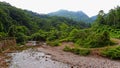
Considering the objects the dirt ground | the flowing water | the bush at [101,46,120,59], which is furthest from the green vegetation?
the flowing water

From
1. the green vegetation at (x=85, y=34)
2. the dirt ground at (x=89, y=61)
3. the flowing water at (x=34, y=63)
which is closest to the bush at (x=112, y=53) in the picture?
the green vegetation at (x=85, y=34)

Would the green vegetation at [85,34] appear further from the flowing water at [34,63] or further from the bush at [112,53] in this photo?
the flowing water at [34,63]

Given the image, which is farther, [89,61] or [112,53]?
[112,53]

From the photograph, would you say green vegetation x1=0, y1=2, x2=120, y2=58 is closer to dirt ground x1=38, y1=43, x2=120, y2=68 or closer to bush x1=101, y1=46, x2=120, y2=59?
bush x1=101, y1=46, x2=120, y2=59

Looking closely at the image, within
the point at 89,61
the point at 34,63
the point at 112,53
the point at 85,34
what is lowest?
the point at 89,61

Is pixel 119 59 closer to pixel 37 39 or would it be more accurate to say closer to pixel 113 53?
pixel 113 53

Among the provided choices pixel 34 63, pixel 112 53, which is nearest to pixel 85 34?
pixel 112 53

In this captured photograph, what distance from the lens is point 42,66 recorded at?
28812mm

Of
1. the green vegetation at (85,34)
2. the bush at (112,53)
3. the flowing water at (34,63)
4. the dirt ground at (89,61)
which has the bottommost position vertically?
the dirt ground at (89,61)

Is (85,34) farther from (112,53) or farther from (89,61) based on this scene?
(89,61)

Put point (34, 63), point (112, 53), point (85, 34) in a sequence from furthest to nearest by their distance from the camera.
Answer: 1. point (85, 34)
2. point (112, 53)
3. point (34, 63)

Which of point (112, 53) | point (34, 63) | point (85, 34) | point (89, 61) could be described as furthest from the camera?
point (85, 34)

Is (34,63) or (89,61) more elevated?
(34,63)

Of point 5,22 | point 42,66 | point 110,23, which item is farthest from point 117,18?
point 5,22
